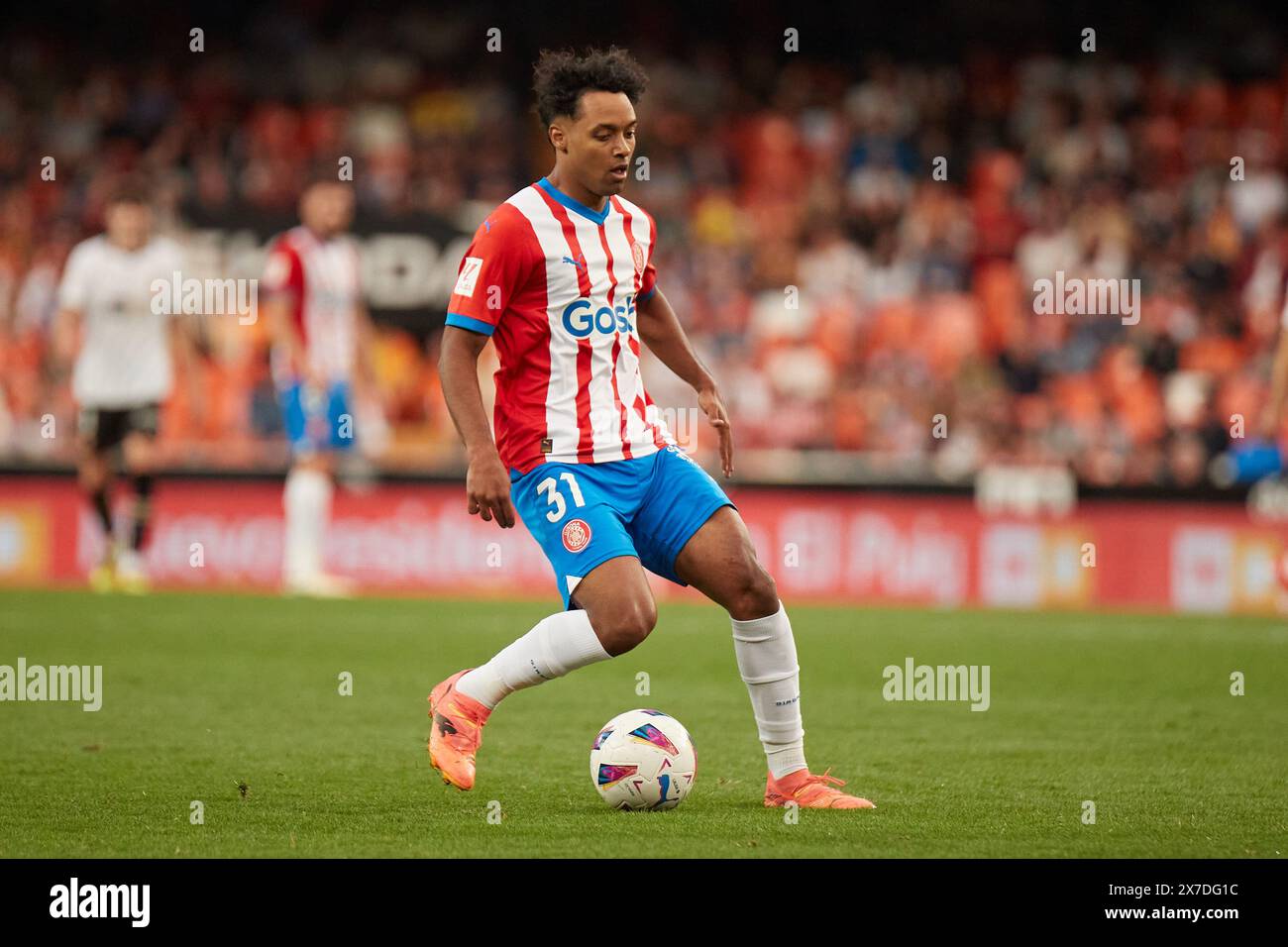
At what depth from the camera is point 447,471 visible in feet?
48.0

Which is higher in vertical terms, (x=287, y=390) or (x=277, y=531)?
(x=287, y=390)

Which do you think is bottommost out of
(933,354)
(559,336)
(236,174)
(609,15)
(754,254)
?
(559,336)

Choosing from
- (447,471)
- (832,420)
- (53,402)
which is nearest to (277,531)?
(447,471)

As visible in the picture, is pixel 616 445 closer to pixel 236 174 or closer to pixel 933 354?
pixel 933 354

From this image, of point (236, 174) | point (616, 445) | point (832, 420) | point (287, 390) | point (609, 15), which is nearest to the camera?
point (616, 445)

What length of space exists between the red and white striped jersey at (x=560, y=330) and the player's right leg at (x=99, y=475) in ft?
25.8

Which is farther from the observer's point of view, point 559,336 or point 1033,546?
point 1033,546

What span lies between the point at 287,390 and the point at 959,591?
5.19 meters

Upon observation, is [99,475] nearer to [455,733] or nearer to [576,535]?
[455,733]

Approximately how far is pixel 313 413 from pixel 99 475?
1.57 m

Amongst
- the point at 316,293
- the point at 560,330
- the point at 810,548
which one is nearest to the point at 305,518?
the point at 316,293

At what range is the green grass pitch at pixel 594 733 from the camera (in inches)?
197

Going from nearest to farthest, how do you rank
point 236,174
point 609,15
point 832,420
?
point 832,420 → point 236,174 → point 609,15

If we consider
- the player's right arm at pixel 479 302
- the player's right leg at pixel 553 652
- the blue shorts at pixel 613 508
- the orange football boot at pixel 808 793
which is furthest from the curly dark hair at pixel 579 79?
the orange football boot at pixel 808 793
